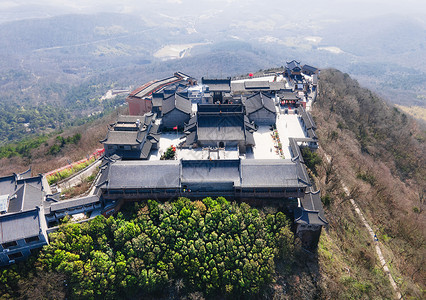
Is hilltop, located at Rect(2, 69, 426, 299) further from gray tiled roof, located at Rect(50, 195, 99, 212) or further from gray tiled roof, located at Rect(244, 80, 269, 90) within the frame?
gray tiled roof, located at Rect(244, 80, 269, 90)

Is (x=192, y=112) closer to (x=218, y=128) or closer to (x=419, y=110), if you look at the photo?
(x=218, y=128)

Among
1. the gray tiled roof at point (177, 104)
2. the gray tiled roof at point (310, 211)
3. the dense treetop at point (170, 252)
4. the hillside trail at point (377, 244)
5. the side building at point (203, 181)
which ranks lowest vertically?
the hillside trail at point (377, 244)

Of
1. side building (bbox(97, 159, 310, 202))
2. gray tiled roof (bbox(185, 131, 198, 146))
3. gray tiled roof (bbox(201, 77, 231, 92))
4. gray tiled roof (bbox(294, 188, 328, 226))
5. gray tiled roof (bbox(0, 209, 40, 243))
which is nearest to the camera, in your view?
gray tiled roof (bbox(0, 209, 40, 243))

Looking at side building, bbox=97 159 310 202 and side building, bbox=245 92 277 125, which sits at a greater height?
side building, bbox=245 92 277 125

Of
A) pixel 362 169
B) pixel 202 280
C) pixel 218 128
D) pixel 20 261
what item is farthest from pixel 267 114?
pixel 20 261

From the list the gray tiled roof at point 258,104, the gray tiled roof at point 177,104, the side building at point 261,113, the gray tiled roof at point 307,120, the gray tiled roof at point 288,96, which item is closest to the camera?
the gray tiled roof at point 307,120

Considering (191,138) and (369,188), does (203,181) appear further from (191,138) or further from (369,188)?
(369,188)

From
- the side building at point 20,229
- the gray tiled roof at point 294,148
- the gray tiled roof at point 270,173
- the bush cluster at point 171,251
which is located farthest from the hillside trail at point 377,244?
the side building at point 20,229

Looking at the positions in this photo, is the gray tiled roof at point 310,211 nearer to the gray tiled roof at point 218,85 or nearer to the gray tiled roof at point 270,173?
the gray tiled roof at point 270,173

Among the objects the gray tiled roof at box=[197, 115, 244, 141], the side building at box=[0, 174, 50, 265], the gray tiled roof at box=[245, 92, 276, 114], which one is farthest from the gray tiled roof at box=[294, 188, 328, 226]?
the side building at box=[0, 174, 50, 265]

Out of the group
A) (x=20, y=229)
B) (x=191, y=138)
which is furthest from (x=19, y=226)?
(x=191, y=138)

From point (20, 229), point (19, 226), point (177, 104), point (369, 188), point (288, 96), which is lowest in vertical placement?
point (369, 188)
